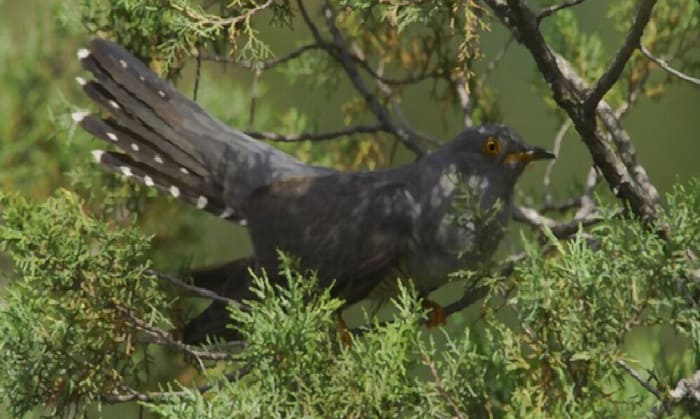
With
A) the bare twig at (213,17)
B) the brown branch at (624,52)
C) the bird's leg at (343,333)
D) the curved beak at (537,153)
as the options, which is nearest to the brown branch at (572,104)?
the brown branch at (624,52)

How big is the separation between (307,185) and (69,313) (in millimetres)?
988

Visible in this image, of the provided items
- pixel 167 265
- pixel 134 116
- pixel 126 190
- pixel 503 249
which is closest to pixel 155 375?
pixel 167 265

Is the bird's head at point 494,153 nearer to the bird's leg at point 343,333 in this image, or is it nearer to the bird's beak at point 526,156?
the bird's beak at point 526,156

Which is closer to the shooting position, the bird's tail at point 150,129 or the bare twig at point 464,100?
the bird's tail at point 150,129

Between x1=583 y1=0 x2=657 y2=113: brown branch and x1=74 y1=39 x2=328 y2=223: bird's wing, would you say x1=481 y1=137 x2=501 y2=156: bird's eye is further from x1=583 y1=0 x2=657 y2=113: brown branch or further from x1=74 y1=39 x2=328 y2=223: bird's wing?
x1=583 y1=0 x2=657 y2=113: brown branch

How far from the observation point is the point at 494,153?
329 cm

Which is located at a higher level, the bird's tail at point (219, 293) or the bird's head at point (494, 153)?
the bird's head at point (494, 153)

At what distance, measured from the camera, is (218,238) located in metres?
5.26

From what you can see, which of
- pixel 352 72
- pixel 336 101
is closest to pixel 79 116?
pixel 352 72

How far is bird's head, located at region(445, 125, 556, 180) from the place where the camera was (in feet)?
10.8

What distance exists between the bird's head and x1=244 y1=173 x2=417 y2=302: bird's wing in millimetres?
198

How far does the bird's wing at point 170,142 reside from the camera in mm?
3410

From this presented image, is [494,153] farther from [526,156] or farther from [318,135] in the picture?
[318,135]

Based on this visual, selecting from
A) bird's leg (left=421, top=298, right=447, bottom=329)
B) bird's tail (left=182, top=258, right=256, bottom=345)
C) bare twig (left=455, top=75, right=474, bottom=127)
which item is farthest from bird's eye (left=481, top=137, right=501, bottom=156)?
bird's tail (left=182, top=258, right=256, bottom=345)
